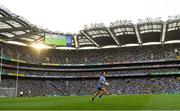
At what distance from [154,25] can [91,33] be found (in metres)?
15.5

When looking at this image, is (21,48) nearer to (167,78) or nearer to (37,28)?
(37,28)

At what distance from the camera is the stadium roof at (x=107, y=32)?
61.6 metres

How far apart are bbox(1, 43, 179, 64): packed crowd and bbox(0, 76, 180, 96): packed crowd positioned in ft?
17.7

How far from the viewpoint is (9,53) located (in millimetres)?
75625

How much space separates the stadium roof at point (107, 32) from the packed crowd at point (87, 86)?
9.80m

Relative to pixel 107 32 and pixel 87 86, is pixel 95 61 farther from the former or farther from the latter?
pixel 107 32

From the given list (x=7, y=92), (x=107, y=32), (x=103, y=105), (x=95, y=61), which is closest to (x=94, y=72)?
(x=95, y=61)

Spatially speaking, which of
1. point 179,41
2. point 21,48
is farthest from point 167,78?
point 21,48

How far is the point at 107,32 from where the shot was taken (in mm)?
70125

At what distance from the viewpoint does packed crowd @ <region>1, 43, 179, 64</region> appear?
78062 mm

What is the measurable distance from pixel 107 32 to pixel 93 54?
→ 17.3 metres

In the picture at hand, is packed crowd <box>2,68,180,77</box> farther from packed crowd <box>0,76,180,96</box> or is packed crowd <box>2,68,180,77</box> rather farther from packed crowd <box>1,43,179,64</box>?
packed crowd <box>1,43,179,64</box>

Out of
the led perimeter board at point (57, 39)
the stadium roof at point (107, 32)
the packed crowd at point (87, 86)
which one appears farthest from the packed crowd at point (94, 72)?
the led perimeter board at point (57, 39)

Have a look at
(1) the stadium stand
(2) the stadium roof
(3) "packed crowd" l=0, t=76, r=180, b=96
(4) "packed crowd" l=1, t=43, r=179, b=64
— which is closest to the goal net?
(1) the stadium stand
